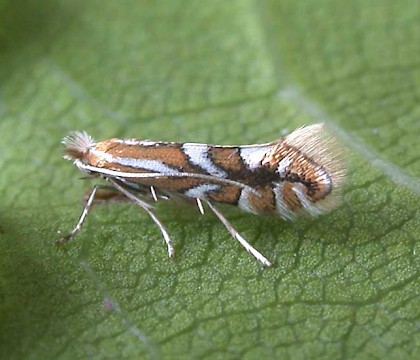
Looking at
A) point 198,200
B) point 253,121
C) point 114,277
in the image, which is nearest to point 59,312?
point 114,277

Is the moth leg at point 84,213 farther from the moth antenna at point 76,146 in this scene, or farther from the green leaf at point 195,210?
the moth antenna at point 76,146

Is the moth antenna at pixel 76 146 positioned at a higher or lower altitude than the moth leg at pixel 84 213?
higher

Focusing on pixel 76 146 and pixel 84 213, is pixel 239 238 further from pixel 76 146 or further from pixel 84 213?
pixel 76 146

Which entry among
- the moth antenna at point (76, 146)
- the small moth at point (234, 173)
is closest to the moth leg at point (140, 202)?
the small moth at point (234, 173)

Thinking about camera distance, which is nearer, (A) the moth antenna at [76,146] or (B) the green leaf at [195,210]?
(B) the green leaf at [195,210]

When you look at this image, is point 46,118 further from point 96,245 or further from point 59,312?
point 59,312

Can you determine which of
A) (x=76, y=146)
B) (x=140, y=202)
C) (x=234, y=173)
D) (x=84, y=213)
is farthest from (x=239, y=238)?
(x=76, y=146)
